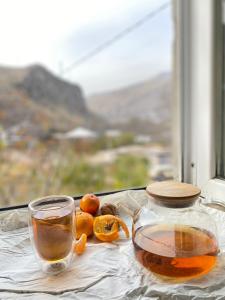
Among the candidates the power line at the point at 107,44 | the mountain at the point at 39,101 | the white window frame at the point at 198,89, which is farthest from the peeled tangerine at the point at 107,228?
the power line at the point at 107,44

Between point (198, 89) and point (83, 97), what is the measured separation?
0.54 metres

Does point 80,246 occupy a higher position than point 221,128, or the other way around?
point 221,128

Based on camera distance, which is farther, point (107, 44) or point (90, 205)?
point (107, 44)

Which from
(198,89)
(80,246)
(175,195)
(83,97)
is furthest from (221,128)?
(83,97)

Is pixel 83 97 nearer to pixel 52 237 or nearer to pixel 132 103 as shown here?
pixel 132 103

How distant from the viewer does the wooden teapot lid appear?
0.48m

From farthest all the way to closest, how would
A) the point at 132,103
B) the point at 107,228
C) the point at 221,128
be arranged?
1. the point at 132,103
2. the point at 221,128
3. the point at 107,228

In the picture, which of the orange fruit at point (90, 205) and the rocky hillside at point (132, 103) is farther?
the rocky hillside at point (132, 103)

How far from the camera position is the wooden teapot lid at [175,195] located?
482mm

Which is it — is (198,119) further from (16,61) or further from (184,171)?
(16,61)

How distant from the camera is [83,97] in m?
1.19

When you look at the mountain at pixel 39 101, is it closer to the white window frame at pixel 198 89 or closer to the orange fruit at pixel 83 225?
the white window frame at pixel 198 89

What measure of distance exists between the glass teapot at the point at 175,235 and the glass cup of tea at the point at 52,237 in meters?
0.13

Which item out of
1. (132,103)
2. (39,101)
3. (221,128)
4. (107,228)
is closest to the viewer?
(107,228)
